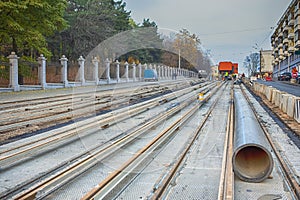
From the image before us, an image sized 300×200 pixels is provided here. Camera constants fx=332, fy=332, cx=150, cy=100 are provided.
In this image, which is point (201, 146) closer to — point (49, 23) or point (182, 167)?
point (182, 167)

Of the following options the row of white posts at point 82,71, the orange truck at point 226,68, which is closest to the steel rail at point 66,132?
the row of white posts at point 82,71

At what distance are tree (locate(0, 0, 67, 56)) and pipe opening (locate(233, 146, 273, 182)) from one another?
18400mm

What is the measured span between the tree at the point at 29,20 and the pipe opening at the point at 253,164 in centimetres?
1840

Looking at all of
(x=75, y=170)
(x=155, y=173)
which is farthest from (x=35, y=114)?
(x=155, y=173)

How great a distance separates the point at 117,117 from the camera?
1120cm

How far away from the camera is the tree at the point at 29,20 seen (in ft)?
68.2

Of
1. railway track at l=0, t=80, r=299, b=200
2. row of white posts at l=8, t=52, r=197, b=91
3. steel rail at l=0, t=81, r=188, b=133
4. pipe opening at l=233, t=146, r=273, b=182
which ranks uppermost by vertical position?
row of white posts at l=8, t=52, r=197, b=91

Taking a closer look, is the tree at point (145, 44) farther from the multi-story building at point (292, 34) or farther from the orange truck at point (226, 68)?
the multi-story building at point (292, 34)

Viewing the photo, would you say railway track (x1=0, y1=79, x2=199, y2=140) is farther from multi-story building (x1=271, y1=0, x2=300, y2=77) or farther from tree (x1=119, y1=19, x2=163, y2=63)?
multi-story building (x1=271, y1=0, x2=300, y2=77)

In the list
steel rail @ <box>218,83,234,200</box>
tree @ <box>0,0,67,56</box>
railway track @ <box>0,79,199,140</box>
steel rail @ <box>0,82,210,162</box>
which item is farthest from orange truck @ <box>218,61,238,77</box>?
steel rail @ <box>218,83,234,200</box>

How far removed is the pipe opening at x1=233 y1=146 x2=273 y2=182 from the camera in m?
5.16

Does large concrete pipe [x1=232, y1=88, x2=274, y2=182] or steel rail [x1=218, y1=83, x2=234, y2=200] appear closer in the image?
steel rail [x1=218, y1=83, x2=234, y2=200]

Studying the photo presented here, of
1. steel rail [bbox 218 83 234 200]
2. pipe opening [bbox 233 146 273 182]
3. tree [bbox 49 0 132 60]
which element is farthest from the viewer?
tree [bbox 49 0 132 60]

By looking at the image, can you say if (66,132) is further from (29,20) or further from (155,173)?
(29,20)
